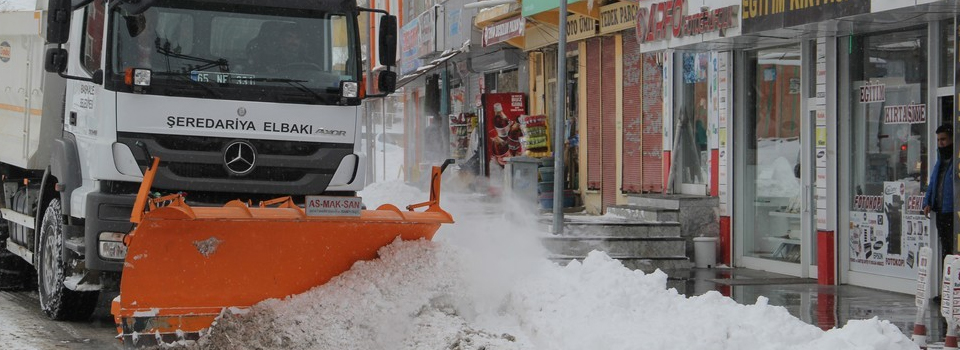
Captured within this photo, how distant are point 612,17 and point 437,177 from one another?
9.67 metres

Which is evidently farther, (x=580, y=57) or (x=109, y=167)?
(x=580, y=57)

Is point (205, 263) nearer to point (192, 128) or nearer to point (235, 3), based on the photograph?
point (192, 128)

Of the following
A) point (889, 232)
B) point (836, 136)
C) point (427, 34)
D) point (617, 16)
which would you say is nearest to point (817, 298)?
point (889, 232)

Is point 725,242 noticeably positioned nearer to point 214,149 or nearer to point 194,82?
point 214,149

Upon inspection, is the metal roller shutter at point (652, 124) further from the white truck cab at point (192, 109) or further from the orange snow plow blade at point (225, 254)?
the orange snow plow blade at point (225, 254)

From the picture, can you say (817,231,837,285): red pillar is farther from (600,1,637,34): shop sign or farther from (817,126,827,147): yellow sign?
(600,1,637,34): shop sign

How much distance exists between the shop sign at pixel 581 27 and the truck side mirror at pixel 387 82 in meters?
9.20

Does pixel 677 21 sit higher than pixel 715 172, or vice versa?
pixel 677 21

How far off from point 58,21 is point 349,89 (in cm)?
222

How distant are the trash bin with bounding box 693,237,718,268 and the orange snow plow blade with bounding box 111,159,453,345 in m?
7.47

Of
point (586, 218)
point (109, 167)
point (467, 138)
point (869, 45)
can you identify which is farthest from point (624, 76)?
point (109, 167)

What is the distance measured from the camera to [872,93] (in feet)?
43.9

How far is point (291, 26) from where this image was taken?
995 cm

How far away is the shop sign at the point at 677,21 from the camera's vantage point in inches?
533
